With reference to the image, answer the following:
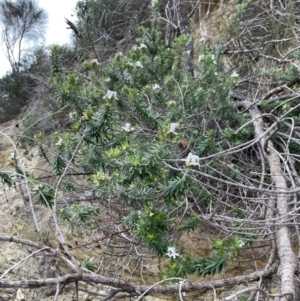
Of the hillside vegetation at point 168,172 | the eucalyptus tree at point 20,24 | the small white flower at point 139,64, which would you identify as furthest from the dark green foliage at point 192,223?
the eucalyptus tree at point 20,24

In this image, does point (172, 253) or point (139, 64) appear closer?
point (172, 253)

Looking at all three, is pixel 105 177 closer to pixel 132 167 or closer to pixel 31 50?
pixel 132 167

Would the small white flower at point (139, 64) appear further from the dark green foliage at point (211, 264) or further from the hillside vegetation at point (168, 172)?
the dark green foliage at point (211, 264)

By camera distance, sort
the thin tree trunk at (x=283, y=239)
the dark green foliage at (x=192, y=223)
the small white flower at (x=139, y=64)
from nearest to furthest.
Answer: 1. the thin tree trunk at (x=283, y=239)
2. the dark green foliage at (x=192, y=223)
3. the small white flower at (x=139, y=64)

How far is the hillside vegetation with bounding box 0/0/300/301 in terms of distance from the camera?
4.75 ft

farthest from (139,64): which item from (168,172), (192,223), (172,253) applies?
(172,253)

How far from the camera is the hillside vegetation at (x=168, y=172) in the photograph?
4.75 feet

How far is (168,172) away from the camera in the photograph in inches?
68.3

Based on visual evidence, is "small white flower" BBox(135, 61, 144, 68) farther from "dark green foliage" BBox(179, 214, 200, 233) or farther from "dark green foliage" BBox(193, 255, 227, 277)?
"dark green foliage" BBox(193, 255, 227, 277)

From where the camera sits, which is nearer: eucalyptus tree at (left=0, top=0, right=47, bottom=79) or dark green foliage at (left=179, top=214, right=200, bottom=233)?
dark green foliage at (left=179, top=214, right=200, bottom=233)

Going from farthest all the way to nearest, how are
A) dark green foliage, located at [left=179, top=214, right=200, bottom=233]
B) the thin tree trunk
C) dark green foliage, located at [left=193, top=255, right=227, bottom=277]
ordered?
dark green foliage, located at [left=179, top=214, right=200, bottom=233] < dark green foliage, located at [left=193, top=255, right=227, bottom=277] < the thin tree trunk

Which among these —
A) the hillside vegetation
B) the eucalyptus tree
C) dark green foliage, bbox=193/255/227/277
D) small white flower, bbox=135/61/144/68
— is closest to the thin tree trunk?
the hillside vegetation

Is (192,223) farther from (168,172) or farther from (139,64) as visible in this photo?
(139,64)

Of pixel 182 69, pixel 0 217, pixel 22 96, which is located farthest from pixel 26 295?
pixel 22 96
